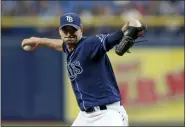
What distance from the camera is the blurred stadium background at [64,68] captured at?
13625 mm

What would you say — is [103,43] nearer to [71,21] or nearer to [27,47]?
[71,21]

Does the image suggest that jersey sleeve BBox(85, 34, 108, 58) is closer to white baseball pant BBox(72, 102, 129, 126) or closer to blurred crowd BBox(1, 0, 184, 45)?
white baseball pant BBox(72, 102, 129, 126)

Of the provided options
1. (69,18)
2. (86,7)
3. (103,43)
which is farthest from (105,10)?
(103,43)

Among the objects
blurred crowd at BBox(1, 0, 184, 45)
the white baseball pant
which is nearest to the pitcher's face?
the white baseball pant

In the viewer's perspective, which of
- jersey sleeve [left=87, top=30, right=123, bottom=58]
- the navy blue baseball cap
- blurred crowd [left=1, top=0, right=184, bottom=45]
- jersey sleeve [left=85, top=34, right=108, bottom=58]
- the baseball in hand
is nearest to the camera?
jersey sleeve [left=87, top=30, right=123, bottom=58]

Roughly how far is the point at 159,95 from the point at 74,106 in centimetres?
191

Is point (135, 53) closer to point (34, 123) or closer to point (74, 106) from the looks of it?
point (74, 106)

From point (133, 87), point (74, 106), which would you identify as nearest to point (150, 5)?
point (133, 87)

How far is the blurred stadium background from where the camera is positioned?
13.6 metres

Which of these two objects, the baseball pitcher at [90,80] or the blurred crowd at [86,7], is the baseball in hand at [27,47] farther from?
the blurred crowd at [86,7]

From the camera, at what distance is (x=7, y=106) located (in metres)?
13.7

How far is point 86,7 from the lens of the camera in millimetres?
13891

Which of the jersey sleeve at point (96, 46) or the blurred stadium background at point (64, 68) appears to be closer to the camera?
the jersey sleeve at point (96, 46)

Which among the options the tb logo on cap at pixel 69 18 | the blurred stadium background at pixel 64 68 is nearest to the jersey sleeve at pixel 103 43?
the tb logo on cap at pixel 69 18
